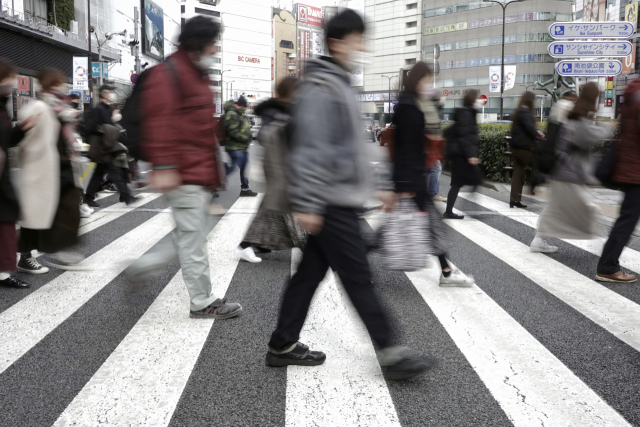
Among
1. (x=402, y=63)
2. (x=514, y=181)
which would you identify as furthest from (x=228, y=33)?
(x=514, y=181)

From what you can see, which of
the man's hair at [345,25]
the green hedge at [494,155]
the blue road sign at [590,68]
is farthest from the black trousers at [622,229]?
the green hedge at [494,155]

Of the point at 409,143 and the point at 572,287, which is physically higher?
the point at 409,143

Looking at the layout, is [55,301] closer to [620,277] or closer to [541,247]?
[620,277]

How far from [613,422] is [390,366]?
972mm

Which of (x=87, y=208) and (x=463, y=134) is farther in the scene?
(x=87, y=208)

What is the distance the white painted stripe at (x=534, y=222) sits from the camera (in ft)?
19.8

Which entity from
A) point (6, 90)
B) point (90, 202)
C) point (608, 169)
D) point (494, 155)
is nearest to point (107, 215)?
point (90, 202)

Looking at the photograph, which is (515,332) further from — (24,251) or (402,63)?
(402,63)

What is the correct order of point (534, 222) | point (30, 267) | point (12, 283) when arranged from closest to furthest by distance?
1. point (12, 283)
2. point (30, 267)
3. point (534, 222)

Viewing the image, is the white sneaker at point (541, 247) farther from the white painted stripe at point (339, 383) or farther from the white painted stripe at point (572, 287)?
the white painted stripe at point (339, 383)

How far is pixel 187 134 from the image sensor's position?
3.54m

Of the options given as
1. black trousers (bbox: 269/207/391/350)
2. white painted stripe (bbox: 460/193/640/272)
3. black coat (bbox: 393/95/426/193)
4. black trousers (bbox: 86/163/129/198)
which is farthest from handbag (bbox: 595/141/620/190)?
black trousers (bbox: 86/163/129/198)

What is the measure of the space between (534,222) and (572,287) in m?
3.70

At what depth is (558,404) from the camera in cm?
278
